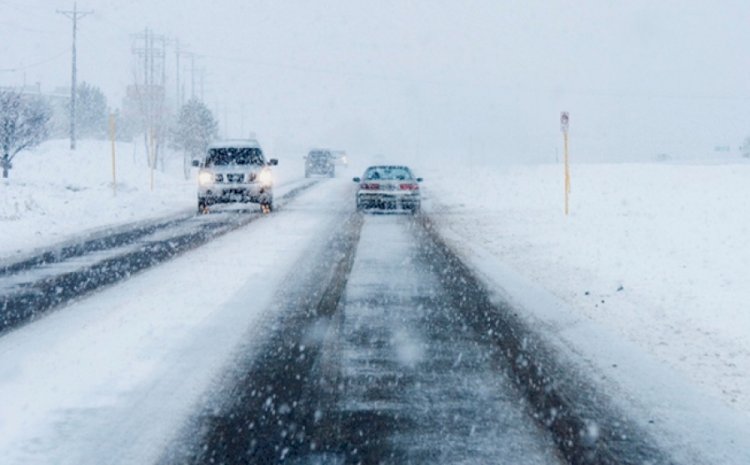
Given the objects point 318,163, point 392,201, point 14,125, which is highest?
point 14,125

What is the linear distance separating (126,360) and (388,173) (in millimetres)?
19904

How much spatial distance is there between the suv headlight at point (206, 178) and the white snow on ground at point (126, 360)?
43.8 feet

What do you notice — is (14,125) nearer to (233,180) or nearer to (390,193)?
(233,180)

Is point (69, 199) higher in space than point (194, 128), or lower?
lower

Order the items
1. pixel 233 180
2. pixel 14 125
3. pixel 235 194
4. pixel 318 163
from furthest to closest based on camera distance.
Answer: pixel 318 163, pixel 14 125, pixel 233 180, pixel 235 194

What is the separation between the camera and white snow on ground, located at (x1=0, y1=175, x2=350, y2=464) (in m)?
4.92

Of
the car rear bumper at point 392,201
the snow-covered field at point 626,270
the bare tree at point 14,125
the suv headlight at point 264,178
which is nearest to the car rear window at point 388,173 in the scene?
the car rear bumper at point 392,201

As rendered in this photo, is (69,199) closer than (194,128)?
Yes

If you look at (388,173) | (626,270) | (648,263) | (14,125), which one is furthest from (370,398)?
(14,125)

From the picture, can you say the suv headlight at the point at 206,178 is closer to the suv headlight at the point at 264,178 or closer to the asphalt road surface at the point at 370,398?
the suv headlight at the point at 264,178

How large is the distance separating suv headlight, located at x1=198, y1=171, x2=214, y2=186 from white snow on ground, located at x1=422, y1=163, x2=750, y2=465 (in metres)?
6.67

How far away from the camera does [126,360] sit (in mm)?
6848

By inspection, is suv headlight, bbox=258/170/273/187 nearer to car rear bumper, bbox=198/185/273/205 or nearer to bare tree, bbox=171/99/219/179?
car rear bumper, bbox=198/185/273/205

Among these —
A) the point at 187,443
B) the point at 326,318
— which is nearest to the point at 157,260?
the point at 326,318
